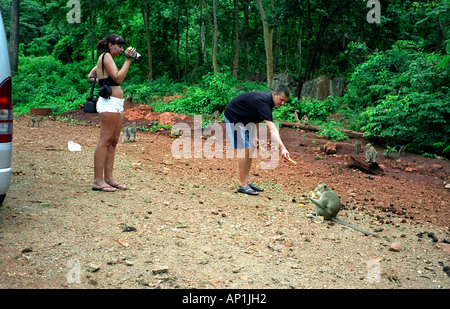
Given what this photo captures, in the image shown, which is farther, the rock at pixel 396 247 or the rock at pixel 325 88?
the rock at pixel 325 88

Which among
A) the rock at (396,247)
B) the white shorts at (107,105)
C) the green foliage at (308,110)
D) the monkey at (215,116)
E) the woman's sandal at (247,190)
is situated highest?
the white shorts at (107,105)

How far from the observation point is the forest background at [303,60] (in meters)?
10.6

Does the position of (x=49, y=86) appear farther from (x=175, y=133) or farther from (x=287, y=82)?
(x=287, y=82)

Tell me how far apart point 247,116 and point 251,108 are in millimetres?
142

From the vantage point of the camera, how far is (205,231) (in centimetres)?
415

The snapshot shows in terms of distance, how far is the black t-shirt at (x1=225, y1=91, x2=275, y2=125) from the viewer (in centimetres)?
542

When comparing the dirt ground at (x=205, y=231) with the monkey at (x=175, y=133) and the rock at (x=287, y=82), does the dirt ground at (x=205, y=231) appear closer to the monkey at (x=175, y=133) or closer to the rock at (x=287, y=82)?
the monkey at (x=175, y=133)

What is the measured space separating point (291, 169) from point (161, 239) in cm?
501

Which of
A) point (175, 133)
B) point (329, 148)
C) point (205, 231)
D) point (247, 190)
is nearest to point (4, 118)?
point (205, 231)

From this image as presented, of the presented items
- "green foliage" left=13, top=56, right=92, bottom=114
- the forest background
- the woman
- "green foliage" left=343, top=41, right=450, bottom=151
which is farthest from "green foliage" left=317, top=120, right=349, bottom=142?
"green foliage" left=13, top=56, right=92, bottom=114

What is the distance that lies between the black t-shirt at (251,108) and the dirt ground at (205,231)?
→ 1.22 metres

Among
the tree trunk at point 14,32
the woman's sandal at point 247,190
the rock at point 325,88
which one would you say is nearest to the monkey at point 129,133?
the woman's sandal at point 247,190

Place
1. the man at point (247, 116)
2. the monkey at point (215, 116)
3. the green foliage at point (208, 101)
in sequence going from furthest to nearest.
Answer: the green foliage at point (208, 101), the monkey at point (215, 116), the man at point (247, 116)

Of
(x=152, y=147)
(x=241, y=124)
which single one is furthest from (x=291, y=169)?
(x=152, y=147)
